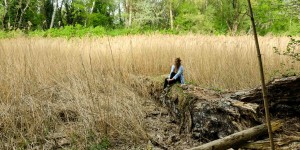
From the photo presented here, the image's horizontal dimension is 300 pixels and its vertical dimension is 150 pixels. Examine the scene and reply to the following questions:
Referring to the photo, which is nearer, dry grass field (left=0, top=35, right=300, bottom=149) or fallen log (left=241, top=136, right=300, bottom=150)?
fallen log (left=241, top=136, right=300, bottom=150)

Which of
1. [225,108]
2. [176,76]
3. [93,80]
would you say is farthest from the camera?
[93,80]

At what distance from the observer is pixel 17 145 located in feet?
7.92

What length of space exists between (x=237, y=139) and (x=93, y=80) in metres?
2.40

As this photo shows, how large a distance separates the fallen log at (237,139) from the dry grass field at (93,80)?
0.94 m

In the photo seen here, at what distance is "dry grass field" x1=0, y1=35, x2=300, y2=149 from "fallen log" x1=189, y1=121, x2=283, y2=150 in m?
0.94

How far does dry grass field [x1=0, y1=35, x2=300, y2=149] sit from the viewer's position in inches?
104

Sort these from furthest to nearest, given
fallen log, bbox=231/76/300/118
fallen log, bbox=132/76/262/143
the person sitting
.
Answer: the person sitting < fallen log, bbox=231/76/300/118 < fallen log, bbox=132/76/262/143

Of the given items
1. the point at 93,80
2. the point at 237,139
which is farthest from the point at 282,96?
the point at 93,80

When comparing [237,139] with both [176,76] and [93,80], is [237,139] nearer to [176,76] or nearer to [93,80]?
[176,76]

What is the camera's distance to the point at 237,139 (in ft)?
6.46

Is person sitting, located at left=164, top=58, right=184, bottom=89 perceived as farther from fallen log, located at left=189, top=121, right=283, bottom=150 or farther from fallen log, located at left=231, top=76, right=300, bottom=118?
fallen log, located at left=189, top=121, right=283, bottom=150

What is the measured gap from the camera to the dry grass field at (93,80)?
8.64 ft

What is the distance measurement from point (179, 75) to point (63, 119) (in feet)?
4.86

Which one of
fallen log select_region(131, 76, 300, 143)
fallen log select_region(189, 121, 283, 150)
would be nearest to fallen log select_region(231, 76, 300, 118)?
fallen log select_region(131, 76, 300, 143)
